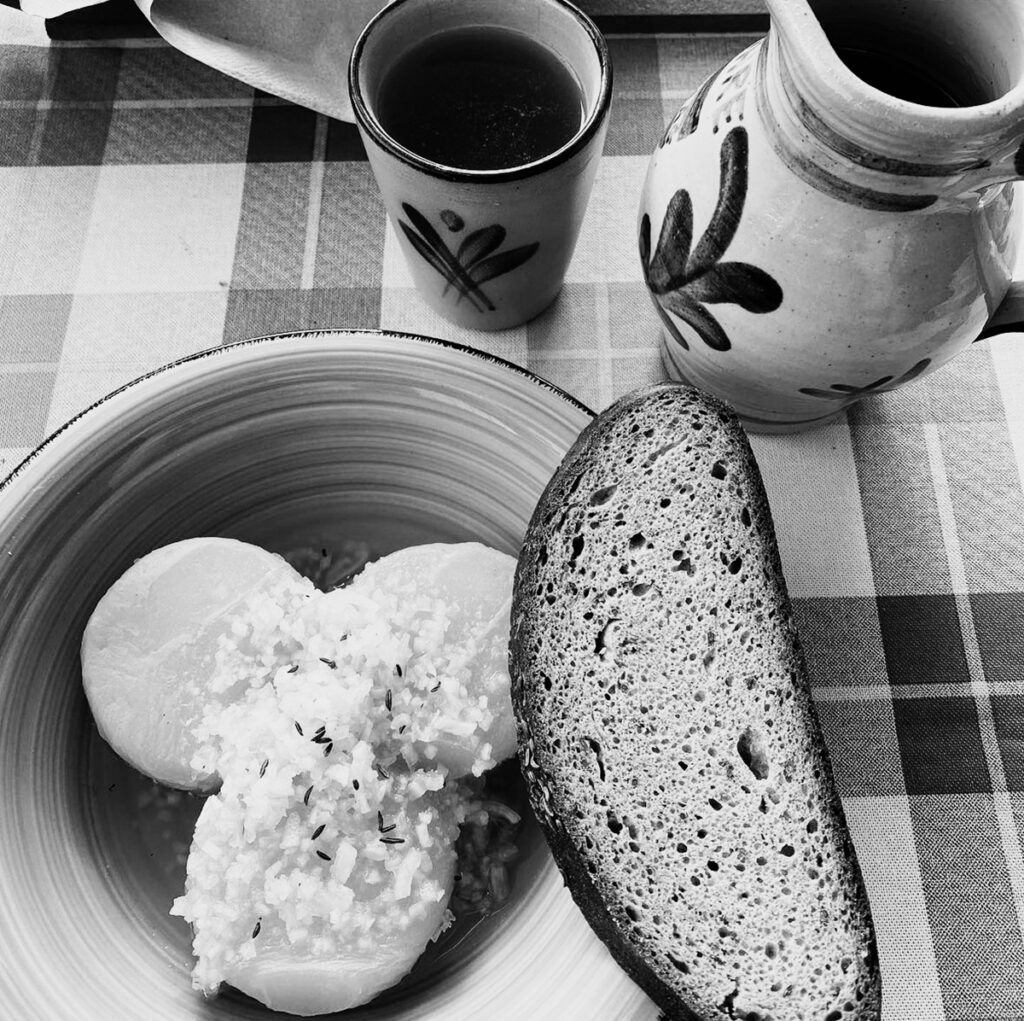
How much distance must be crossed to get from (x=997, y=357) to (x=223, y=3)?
3.55 ft

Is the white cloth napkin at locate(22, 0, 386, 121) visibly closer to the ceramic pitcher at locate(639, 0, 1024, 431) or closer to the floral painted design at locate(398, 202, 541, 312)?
the floral painted design at locate(398, 202, 541, 312)

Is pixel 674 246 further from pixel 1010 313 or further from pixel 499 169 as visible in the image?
pixel 1010 313

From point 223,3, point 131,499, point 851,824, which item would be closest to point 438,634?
point 131,499

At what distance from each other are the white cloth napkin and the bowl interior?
0.50m

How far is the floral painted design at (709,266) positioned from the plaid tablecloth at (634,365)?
0.26 metres

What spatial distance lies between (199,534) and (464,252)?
40 centimetres

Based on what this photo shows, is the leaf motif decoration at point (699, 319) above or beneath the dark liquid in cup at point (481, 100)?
beneath

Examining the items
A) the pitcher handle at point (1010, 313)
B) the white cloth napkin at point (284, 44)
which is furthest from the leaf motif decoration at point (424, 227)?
the pitcher handle at point (1010, 313)

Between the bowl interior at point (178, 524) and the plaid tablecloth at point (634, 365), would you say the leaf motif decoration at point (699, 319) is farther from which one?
the plaid tablecloth at point (634, 365)

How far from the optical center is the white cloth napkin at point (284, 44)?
130cm

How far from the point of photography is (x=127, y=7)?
4.46 feet

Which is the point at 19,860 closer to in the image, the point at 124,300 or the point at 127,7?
the point at 124,300

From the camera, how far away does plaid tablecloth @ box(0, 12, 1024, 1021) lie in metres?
1.03

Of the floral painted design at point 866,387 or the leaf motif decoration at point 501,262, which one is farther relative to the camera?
the leaf motif decoration at point 501,262
